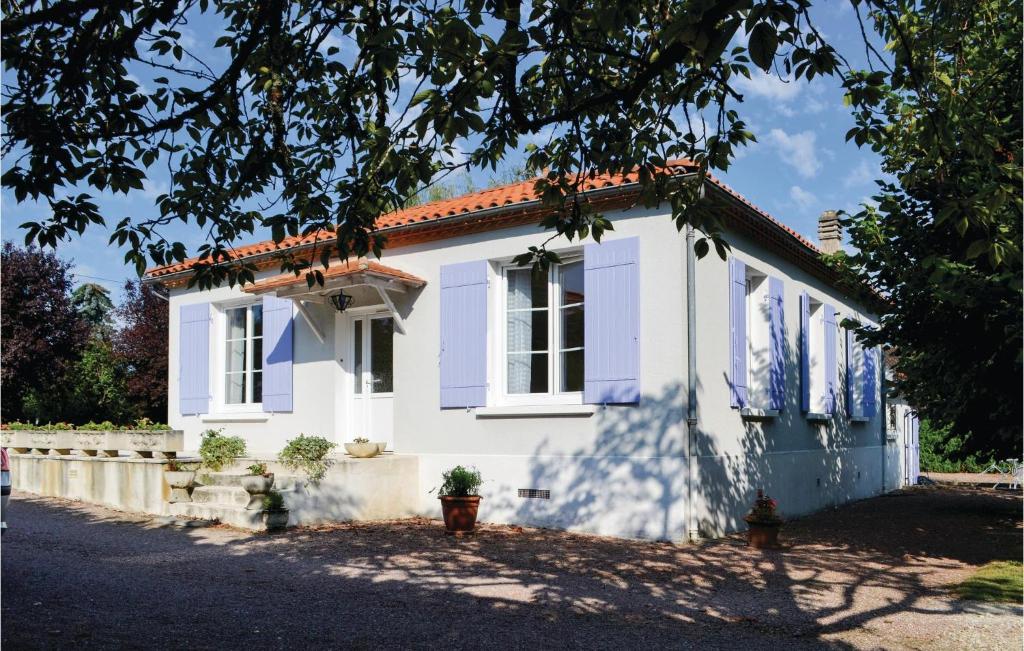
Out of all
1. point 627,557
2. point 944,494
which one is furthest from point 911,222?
point 944,494

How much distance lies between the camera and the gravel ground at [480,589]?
18.2ft

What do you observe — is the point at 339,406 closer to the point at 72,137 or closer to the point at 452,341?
the point at 452,341

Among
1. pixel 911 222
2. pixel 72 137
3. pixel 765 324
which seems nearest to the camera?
pixel 72 137

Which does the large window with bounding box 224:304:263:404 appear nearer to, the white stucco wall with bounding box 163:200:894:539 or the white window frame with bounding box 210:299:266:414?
the white window frame with bounding box 210:299:266:414

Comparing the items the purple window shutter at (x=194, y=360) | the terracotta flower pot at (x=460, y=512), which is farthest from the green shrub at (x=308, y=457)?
the purple window shutter at (x=194, y=360)

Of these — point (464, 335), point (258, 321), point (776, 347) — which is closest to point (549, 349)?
point (464, 335)

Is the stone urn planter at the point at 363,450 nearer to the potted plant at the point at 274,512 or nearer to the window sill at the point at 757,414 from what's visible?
the potted plant at the point at 274,512

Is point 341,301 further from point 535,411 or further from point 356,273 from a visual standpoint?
point 535,411

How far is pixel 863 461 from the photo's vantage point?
15852 mm

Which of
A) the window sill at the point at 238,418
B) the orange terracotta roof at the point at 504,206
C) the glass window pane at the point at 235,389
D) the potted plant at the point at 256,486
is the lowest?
the potted plant at the point at 256,486

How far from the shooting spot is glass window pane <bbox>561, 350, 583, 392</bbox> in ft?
35.0

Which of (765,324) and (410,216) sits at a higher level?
(410,216)

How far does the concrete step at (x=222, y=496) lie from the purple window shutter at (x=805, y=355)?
25.0 feet

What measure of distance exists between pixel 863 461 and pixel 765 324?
5240mm
